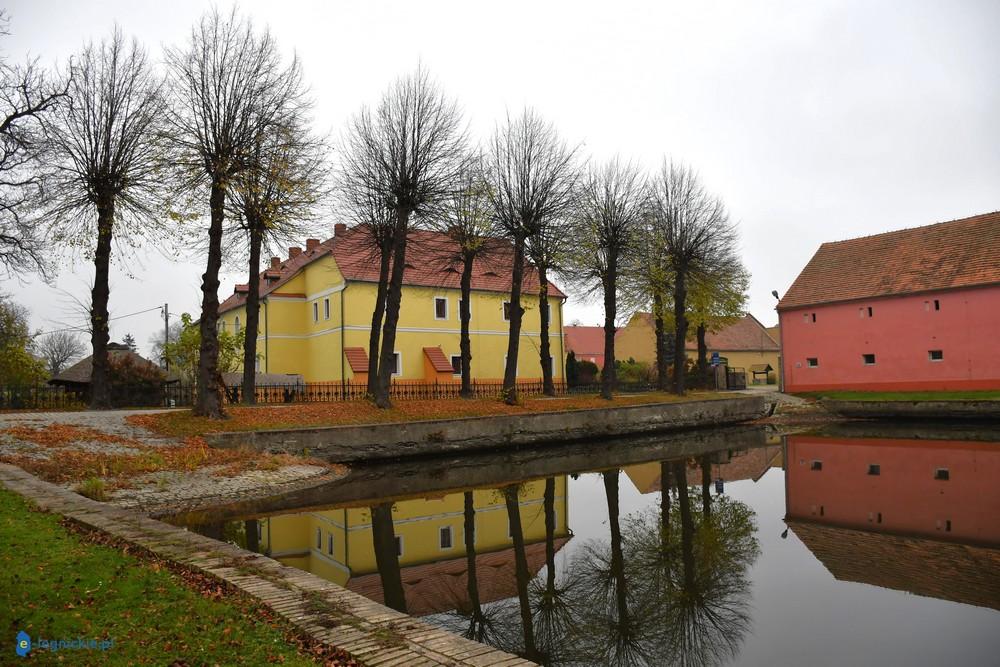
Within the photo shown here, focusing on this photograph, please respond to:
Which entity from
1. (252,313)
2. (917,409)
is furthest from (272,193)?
(917,409)

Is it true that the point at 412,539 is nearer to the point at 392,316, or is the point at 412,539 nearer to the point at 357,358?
the point at 392,316

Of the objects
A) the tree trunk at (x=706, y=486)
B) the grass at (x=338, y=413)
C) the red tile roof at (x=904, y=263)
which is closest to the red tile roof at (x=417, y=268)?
the grass at (x=338, y=413)

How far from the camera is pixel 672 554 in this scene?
9422 millimetres

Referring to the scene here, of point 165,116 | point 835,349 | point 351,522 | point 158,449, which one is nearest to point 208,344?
point 158,449

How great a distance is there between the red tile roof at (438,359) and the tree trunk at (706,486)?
17344 mm

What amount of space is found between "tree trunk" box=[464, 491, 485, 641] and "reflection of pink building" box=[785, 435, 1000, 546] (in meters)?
6.05

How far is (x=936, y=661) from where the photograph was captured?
5.77 m

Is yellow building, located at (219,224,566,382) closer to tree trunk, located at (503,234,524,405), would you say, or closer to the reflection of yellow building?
tree trunk, located at (503,234,524,405)

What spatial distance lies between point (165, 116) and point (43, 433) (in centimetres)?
1000

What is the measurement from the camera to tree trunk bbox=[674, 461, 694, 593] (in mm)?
8380

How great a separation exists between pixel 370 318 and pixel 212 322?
16.1m

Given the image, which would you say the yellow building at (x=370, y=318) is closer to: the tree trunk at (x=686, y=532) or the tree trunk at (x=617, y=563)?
the tree trunk at (x=686, y=532)

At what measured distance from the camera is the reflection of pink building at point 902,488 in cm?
1129

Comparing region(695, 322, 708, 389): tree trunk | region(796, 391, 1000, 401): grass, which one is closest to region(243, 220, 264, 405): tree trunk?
region(695, 322, 708, 389): tree trunk
